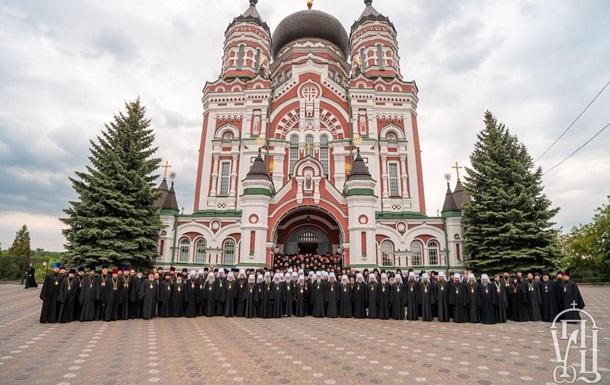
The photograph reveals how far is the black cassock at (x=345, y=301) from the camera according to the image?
1127 centimetres

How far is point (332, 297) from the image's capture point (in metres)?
11.4

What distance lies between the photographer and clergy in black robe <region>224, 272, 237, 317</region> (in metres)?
11.2

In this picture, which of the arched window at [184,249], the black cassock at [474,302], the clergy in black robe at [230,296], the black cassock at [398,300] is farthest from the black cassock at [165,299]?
the black cassock at [474,302]

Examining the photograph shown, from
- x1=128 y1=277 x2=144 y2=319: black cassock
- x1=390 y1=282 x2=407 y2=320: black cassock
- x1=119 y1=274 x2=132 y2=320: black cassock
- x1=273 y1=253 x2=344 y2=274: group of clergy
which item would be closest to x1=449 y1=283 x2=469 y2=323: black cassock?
x1=390 y1=282 x2=407 y2=320: black cassock

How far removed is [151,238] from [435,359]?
13.6 m

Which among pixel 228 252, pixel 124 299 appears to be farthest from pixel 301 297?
pixel 228 252

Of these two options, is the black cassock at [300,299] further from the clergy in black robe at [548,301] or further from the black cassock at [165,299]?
the clergy in black robe at [548,301]

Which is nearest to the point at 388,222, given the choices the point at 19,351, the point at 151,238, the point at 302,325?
the point at 302,325

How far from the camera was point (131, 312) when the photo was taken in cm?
1048

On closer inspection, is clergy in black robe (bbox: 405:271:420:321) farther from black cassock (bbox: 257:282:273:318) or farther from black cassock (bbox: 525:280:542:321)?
black cassock (bbox: 257:282:273:318)

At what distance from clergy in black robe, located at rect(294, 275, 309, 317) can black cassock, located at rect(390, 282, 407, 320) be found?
9.57ft

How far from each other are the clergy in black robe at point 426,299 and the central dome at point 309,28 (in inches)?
977

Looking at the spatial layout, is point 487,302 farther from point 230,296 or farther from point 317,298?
point 230,296

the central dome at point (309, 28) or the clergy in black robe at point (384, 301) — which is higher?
the central dome at point (309, 28)
